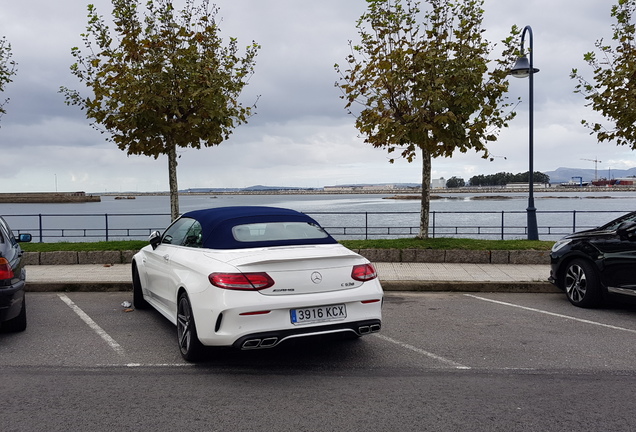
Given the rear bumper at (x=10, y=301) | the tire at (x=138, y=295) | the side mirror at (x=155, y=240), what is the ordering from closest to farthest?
the rear bumper at (x=10, y=301) → the side mirror at (x=155, y=240) → the tire at (x=138, y=295)

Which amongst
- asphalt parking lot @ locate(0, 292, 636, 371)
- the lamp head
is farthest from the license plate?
the lamp head

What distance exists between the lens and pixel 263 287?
486 cm

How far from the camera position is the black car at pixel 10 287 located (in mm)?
6027

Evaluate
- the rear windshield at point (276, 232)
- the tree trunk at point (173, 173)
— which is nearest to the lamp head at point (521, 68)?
the tree trunk at point (173, 173)

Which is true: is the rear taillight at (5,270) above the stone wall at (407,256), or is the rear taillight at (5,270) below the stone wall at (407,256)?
above

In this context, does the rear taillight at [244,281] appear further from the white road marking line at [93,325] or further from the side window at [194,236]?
the white road marking line at [93,325]

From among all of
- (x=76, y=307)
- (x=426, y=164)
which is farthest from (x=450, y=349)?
(x=426, y=164)

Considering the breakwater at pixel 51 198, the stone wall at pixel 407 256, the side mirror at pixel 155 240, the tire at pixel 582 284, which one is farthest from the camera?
the breakwater at pixel 51 198

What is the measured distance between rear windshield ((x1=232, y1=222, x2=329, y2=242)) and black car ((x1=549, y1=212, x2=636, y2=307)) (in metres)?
4.34

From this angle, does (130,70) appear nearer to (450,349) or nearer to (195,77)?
(195,77)

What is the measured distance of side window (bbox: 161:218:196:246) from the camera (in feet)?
21.0

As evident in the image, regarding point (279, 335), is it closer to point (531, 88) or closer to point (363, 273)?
point (363, 273)

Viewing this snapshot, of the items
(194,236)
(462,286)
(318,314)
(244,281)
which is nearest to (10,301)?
(194,236)

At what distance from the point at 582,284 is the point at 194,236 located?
5685 millimetres
